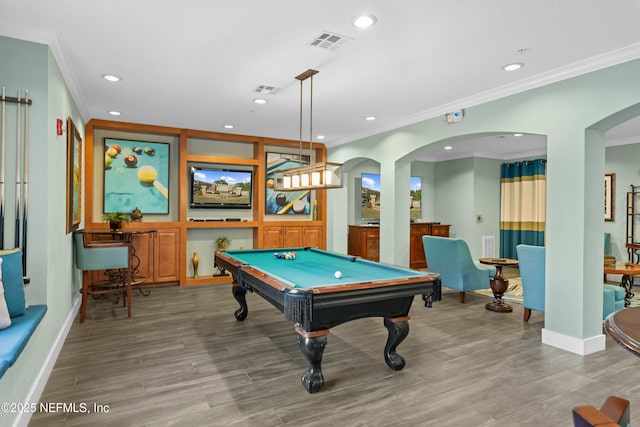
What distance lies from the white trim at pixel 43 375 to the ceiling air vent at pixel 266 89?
310 cm

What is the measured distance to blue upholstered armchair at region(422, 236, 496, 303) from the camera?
5113mm

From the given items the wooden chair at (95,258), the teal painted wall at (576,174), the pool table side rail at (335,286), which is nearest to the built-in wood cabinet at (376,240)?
the teal painted wall at (576,174)

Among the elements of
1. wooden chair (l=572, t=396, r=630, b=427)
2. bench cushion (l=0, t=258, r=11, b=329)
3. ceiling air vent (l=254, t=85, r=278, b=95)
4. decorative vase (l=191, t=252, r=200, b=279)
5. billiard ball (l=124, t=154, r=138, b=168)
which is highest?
ceiling air vent (l=254, t=85, r=278, b=95)

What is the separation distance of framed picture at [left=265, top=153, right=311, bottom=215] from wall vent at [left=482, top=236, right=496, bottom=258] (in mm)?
4184

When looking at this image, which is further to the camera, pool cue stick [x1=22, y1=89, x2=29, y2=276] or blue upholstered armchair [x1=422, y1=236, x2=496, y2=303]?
blue upholstered armchair [x1=422, y1=236, x2=496, y2=303]

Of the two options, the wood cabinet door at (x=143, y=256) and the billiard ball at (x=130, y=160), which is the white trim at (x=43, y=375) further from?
the billiard ball at (x=130, y=160)

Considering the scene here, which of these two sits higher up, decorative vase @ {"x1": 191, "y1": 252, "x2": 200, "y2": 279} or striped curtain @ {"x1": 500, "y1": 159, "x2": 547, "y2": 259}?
striped curtain @ {"x1": 500, "y1": 159, "x2": 547, "y2": 259}

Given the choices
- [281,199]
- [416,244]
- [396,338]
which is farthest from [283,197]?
[396,338]

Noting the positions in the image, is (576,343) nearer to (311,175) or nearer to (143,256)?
(311,175)

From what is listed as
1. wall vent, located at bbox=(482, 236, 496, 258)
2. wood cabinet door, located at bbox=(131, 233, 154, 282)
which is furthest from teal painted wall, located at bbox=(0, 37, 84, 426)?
wall vent, located at bbox=(482, 236, 496, 258)

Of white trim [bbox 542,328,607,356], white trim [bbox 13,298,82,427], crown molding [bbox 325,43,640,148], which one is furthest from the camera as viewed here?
white trim [bbox 542,328,607,356]

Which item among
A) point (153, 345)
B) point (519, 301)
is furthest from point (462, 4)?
point (519, 301)

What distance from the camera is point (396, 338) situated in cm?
303

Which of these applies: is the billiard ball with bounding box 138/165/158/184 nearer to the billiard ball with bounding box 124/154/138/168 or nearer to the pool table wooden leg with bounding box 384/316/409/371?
the billiard ball with bounding box 124/154/138/168
